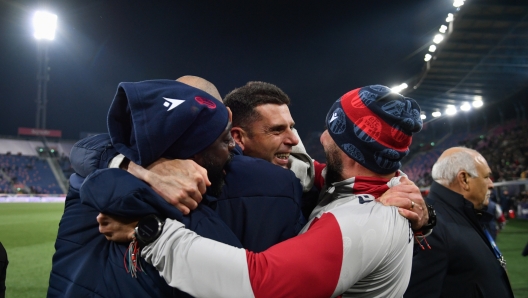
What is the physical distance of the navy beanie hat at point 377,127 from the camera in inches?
66.0

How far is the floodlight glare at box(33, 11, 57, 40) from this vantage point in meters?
29.6

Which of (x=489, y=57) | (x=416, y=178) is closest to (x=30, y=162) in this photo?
(x=416, y=178)

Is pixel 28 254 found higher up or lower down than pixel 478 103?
lower down

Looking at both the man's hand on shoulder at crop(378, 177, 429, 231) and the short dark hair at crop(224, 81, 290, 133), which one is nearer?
the man's hand on shoulder at crop(378, 177, 429, 231)

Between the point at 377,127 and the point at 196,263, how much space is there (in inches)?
39.0

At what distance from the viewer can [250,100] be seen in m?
2.25

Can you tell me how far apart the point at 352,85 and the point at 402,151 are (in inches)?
2028

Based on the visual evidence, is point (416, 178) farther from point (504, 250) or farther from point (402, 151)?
point (402, 151)

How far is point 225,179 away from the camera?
4.56 feet

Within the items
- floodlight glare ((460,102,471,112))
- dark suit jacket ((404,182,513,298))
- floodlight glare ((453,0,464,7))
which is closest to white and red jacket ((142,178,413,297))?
dark suit jacket ((404,182,513,298))

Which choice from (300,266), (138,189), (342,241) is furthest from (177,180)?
(342,241)

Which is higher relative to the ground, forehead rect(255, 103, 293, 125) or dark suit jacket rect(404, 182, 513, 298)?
forehead rect(255, 103, 293, 125)

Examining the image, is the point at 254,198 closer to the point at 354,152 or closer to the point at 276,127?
the point at 354,152

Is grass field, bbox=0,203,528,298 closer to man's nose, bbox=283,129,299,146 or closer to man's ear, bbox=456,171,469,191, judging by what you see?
man's ear, bbox=456,171,469,191
